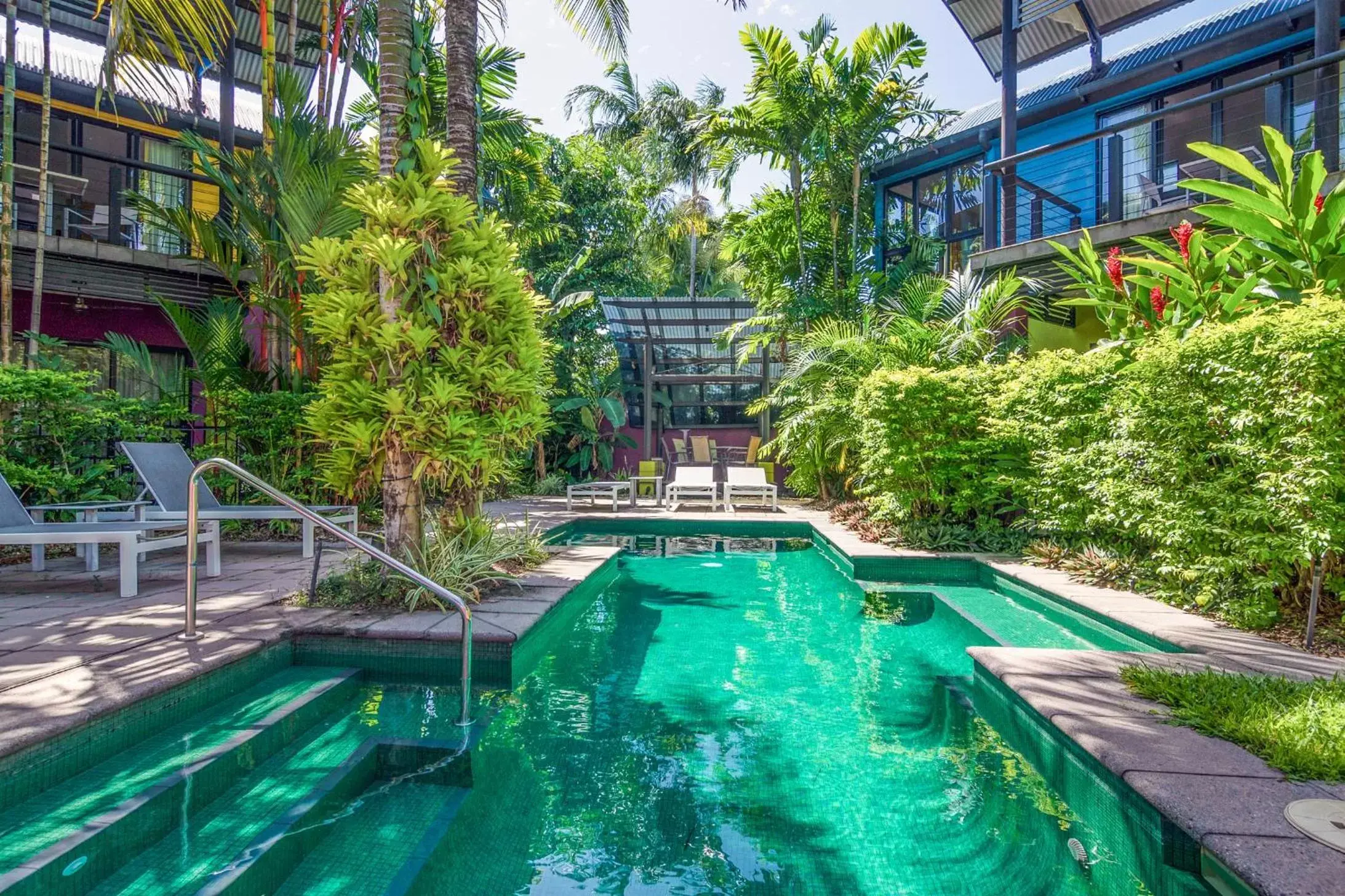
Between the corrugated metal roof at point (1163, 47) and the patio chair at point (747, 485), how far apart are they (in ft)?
23.2

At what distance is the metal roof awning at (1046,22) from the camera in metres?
11.5

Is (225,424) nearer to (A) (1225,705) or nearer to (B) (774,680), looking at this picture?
(B) (774,680)

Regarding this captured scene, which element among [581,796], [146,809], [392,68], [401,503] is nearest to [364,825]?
[146,809]

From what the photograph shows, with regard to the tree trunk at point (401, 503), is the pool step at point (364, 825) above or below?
below

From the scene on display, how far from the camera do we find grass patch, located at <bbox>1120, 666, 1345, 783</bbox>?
2.36 metres

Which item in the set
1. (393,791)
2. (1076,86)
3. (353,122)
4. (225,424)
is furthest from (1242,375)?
(353,122)

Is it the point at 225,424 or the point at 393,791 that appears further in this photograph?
the point at 225,424

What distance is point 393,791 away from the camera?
112 inches

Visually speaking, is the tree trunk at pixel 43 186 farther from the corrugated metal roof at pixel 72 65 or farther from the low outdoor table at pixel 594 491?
the low outdoor table at pixel 594 491

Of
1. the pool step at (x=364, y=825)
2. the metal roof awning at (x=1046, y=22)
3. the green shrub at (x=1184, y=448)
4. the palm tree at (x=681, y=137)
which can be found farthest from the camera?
the palm tree at (x=681, y=137)

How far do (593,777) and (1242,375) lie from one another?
166 inches

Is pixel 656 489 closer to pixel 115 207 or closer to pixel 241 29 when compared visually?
pixel 115 207

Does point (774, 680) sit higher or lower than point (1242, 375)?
lower

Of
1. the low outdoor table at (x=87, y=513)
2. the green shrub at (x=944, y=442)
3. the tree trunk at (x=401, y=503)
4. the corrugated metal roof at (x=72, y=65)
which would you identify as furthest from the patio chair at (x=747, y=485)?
the corrugated metal roof at (x=72, y=65)
